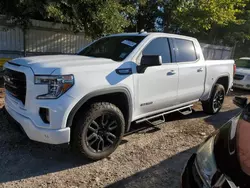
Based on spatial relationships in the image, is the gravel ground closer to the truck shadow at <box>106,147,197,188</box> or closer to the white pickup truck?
the truck shadow at <box>106,147,197,188</box>

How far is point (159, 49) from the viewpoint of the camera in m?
4.10

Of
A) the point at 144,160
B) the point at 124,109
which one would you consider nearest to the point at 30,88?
the point at 124,109

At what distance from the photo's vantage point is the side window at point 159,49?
12.7 feet

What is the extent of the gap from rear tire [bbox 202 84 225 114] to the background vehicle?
3.47 m

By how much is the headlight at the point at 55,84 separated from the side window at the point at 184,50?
7.94 ft

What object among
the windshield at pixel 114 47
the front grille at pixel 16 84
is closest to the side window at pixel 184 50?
the windshield at pixel 114 47

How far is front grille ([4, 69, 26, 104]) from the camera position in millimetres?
2997

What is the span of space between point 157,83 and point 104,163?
1557mm

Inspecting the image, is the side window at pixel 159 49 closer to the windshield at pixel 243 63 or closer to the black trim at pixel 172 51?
the black trim at pixel 172 51

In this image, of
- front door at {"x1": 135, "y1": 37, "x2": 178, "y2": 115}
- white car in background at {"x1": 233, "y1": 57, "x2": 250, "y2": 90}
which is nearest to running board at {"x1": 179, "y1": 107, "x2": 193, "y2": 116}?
front door at {"x1": 135, "y1": 37, "x2": 178, "y2": 115}

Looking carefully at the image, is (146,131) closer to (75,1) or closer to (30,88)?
(30,88)

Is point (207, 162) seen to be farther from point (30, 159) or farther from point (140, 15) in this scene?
point (140, 15)

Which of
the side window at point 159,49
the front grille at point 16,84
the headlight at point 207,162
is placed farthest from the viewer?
the side window at point 159,49

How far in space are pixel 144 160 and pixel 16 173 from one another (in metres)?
1.77
